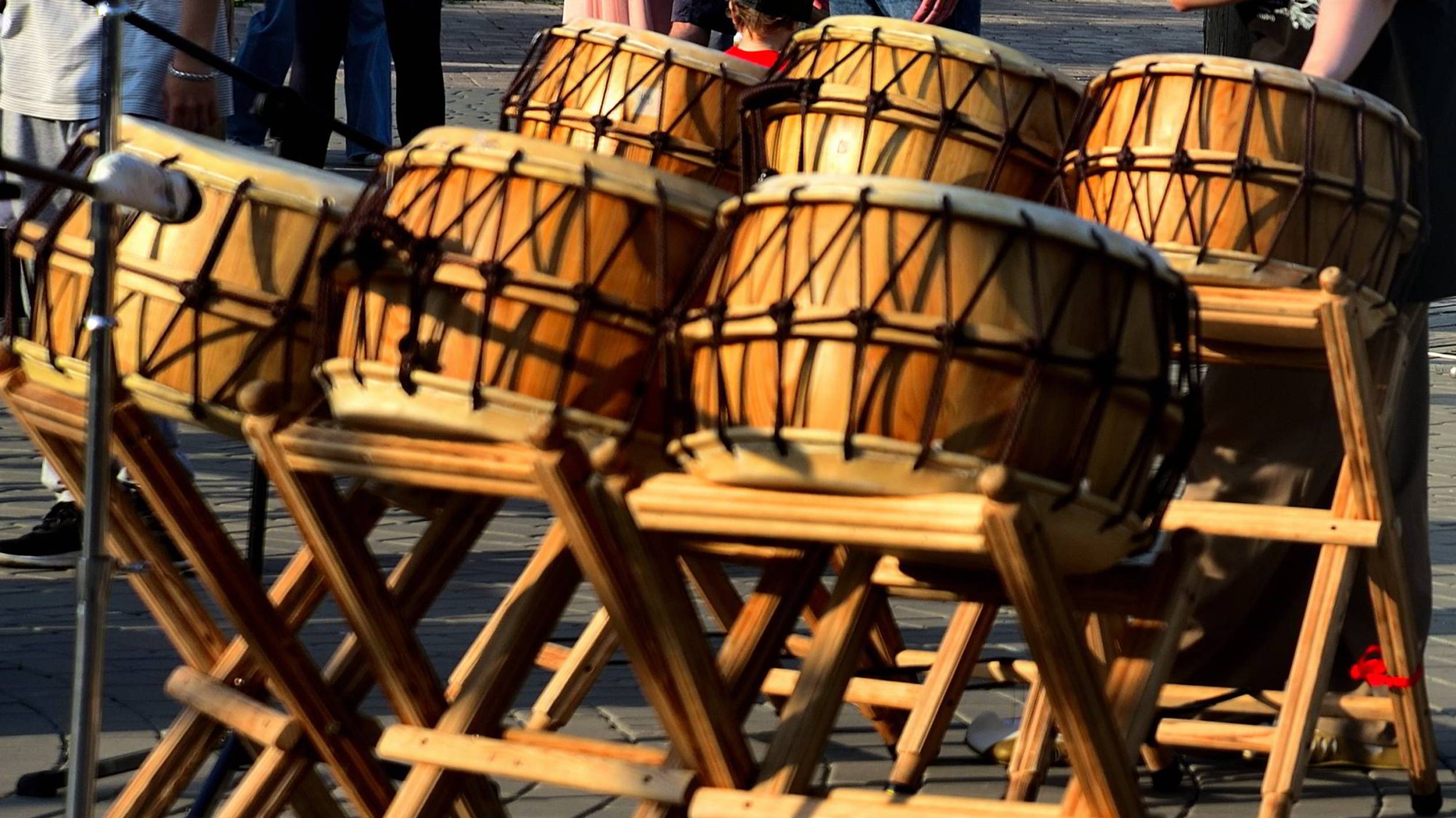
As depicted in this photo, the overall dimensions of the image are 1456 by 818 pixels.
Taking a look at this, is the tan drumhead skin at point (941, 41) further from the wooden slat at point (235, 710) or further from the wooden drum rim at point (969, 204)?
the wooden slat at point (235, 710)

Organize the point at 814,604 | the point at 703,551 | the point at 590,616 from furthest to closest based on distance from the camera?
the point at 590,616
the point at 814,604
the point at 703,551

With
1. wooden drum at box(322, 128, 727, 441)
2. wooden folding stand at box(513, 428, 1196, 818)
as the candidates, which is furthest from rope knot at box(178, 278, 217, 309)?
wooden folding stand at box(513, 428, 1196, 818)

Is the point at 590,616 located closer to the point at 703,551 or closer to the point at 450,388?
the point at 703,551

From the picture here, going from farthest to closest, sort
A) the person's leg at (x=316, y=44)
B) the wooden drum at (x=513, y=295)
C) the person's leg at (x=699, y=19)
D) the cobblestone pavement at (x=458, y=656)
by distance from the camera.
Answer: the person's leg at (x=316, y=44) < the person's leg at (x=699, y=19) < the cobblestone pavement at (x=458, y=656) < the wooden drum at (x=513, y=295)

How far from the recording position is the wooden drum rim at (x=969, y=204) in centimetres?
239

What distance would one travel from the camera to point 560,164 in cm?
260

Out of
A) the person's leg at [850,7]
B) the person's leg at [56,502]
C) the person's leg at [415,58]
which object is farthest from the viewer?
the person's leg at [415,58]

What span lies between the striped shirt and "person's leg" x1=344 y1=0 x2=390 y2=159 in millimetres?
5214

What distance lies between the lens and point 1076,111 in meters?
3.32

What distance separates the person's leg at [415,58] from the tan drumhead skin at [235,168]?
6052mm

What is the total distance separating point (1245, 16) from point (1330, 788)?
1464 mm

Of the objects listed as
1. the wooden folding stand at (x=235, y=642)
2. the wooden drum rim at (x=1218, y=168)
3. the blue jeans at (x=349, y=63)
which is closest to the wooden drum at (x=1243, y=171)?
the wooden drum rim at (x=1218, y=168)

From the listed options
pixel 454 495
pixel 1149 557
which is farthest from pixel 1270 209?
pixel 454 495

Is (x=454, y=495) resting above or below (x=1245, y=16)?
below
